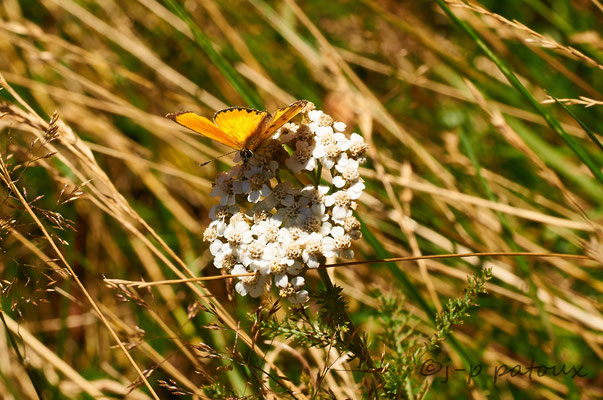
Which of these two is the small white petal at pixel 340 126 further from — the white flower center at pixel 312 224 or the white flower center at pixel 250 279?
the white flower center at pixel 250 279

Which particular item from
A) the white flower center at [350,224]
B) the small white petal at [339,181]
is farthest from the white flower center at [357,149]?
the white flower center at [350,224]

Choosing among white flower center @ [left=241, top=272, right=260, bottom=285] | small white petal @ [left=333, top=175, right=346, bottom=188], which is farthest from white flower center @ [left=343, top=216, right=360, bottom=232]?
white flower center @ [left=241, top=272, right=260, bottom=285]

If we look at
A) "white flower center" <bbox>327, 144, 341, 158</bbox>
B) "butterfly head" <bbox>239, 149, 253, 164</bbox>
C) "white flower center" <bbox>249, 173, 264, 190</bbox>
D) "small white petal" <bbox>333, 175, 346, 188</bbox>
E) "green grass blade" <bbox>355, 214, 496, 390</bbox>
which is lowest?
"green grass blade" <bbox>355, 214, 496, 390</bbox>

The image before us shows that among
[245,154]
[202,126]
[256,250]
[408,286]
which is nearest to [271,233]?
[256,250]

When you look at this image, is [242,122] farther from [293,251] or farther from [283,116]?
[293,251]

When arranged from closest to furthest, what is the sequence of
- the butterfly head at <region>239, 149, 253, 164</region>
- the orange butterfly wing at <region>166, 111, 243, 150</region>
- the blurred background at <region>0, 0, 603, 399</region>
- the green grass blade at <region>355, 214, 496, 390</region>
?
1. the orange butterfly wing at <region>166, 111, 243, 150</region>
2. the butterfly head at <region>239, 149, 253, 164</region>
3. the green grass blade at <region>355, 214, 496, 390</region>
4. the blurred background at <region>0, 0, 603, 399</region>

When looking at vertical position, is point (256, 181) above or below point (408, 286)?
above

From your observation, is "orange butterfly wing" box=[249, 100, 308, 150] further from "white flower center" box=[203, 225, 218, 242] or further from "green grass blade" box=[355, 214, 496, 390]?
"green grass blade" box=[355, 214, 496, 390]
